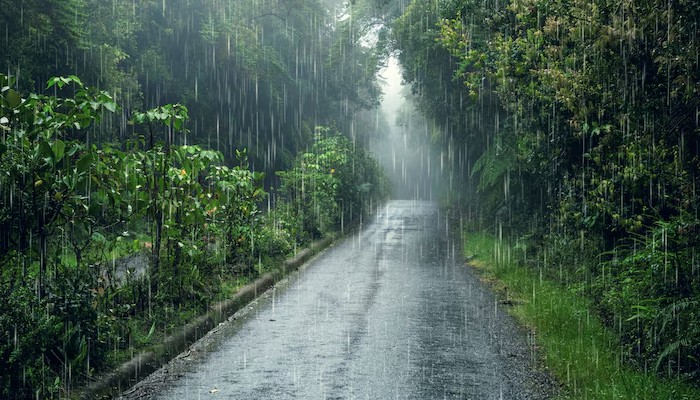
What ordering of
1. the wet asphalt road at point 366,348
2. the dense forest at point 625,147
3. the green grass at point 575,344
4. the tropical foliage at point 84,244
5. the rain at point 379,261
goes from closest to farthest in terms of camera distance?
the tropical foliage at point 84,244 → the green grass at point 575,344 → the rain at point 379,261 → the wet asphalt road at point 366,348 → the dense forest at point 625,147

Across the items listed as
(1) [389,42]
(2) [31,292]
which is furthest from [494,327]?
(1) [389,42]

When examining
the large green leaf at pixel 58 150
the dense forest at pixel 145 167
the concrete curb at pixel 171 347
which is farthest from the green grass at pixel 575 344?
the large green leaf at pixel 58 150

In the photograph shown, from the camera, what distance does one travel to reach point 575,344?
7059 mm

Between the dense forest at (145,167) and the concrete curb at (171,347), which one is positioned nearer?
the dense forest at (145,167)

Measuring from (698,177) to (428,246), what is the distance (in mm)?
12427

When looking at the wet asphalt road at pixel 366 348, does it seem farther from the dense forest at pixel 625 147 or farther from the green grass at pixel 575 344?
the dense forest at pixel 625 147

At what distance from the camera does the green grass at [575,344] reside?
5.32 meters

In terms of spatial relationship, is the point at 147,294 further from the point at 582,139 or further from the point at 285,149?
the point at 285,149

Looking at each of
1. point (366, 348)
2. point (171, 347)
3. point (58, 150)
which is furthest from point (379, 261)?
point (58, 150)

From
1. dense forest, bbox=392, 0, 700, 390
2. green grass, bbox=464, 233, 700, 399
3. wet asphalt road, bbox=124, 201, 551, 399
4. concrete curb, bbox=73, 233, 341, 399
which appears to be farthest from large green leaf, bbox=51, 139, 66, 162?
dense forest, bbox=392, 0, 700, 390

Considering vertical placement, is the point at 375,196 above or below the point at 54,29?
below

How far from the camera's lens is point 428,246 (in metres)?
18.8

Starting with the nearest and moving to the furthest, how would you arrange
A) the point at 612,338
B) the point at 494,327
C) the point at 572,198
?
the point at 612,338
the point at 494,327
the point at 572,198

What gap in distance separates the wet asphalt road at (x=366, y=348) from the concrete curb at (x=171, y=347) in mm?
151
